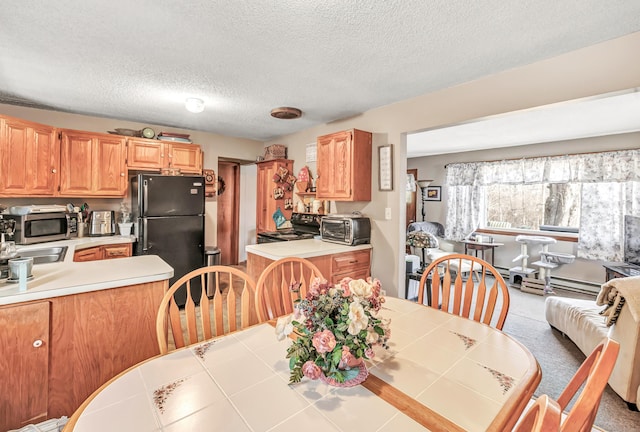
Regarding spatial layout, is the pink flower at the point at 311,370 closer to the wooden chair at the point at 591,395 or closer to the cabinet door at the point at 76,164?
the wooden chair at the point at 591,395

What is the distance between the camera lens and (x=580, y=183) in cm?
481

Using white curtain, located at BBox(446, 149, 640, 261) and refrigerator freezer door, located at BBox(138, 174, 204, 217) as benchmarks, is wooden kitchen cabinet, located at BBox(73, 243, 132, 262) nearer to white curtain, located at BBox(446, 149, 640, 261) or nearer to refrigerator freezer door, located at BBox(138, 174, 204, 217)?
refrigerator freezer door, located at BBox(138, 174, 204, 217)

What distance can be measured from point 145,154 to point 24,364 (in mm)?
2922

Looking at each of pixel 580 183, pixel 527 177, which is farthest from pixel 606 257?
pixel 527 177

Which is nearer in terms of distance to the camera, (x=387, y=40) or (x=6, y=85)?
(x=387, y=40)

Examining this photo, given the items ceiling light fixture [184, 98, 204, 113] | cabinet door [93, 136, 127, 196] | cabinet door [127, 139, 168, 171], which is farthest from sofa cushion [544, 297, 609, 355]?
cabinet door [93, 136, 127, 196]

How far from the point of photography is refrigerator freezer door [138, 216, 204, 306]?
11.4 ft

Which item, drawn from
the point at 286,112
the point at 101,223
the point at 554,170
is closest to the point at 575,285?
the point at 554,170

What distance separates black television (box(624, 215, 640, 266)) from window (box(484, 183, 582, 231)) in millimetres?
1018

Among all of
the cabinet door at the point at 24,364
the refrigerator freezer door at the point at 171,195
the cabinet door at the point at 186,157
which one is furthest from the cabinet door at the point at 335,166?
the cabinet door at the point at 24,364

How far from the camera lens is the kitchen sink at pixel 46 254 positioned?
2.70m

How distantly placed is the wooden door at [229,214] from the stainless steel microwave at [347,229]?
3.17 meters

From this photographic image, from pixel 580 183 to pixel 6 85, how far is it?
7426 mm

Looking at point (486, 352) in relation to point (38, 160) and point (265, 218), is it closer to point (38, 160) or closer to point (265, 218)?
point (265, 218)
